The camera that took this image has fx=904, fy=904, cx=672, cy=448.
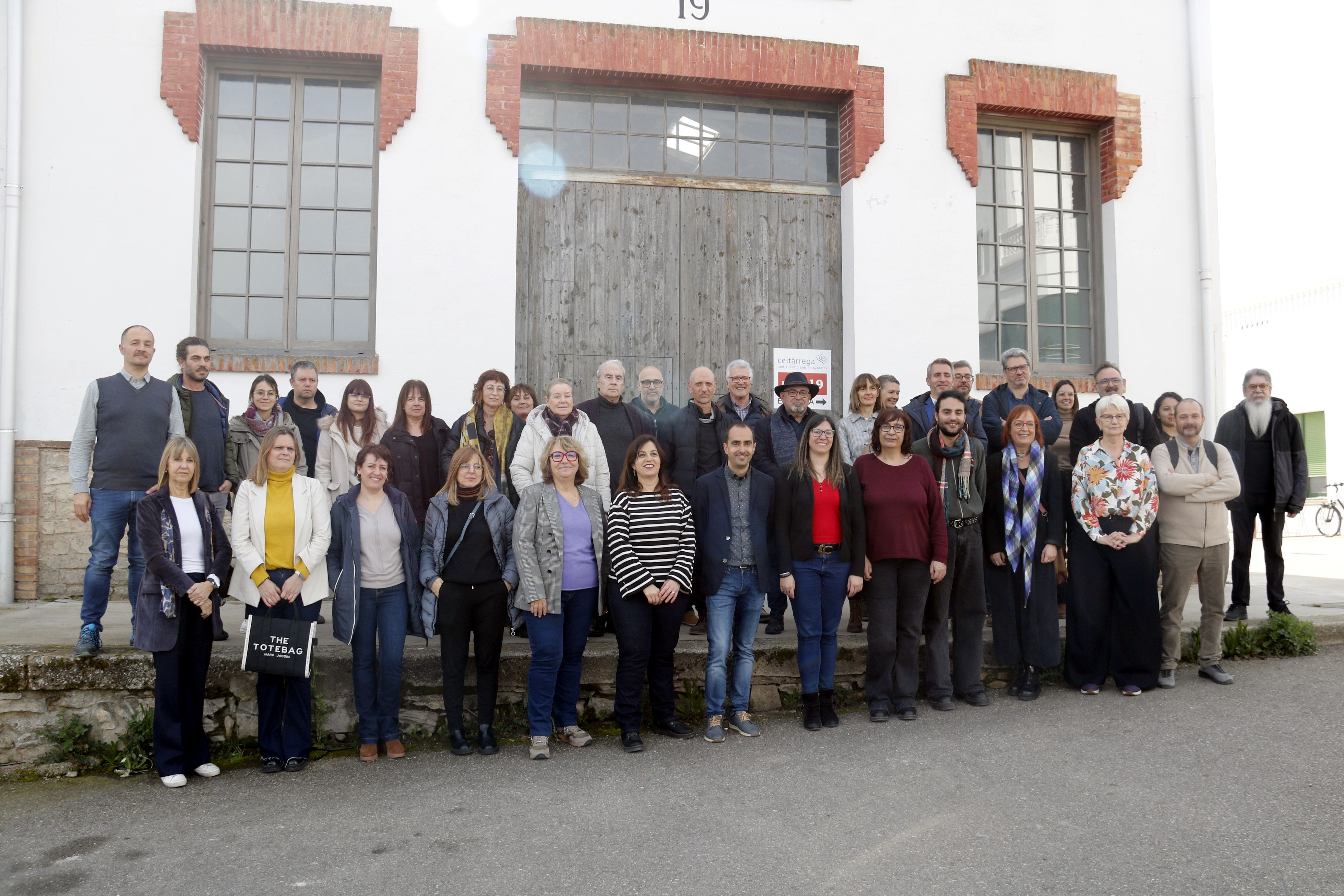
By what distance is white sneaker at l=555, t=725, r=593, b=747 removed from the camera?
5090mm

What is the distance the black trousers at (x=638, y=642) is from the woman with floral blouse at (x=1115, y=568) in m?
2.74

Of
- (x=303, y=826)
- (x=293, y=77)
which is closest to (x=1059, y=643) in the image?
(x=303, y=826)

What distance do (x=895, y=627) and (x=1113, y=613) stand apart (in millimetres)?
1632

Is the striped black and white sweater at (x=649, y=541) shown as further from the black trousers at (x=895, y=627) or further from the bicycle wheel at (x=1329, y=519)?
the bicycle wheel at (x=1329, y=519)

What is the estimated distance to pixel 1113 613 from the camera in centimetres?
595

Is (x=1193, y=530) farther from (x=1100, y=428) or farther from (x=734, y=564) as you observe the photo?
(x=734, y=564)

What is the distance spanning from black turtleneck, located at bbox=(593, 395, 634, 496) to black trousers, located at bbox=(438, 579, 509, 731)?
134 cm

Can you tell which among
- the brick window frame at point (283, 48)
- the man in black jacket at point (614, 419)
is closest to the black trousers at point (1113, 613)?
the man in black jacket at point (614, 419)

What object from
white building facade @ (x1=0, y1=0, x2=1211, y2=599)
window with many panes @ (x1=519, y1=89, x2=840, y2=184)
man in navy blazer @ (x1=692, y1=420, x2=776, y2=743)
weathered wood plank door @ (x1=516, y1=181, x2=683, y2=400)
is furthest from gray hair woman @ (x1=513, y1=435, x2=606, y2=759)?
window with many panes @ (x1=519, y1=89, x2=840, y2=184)

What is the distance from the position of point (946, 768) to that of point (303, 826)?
3.09 metres

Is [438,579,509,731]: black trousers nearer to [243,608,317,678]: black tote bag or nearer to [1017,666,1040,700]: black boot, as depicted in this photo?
[243,608,317,678]: black tote bag

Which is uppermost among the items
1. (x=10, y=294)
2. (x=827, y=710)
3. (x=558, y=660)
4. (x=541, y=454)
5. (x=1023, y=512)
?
(x=10, y=294)

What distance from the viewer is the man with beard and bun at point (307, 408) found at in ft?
19.5

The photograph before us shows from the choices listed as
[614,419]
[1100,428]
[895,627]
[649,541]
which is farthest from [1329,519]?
[649,541]
